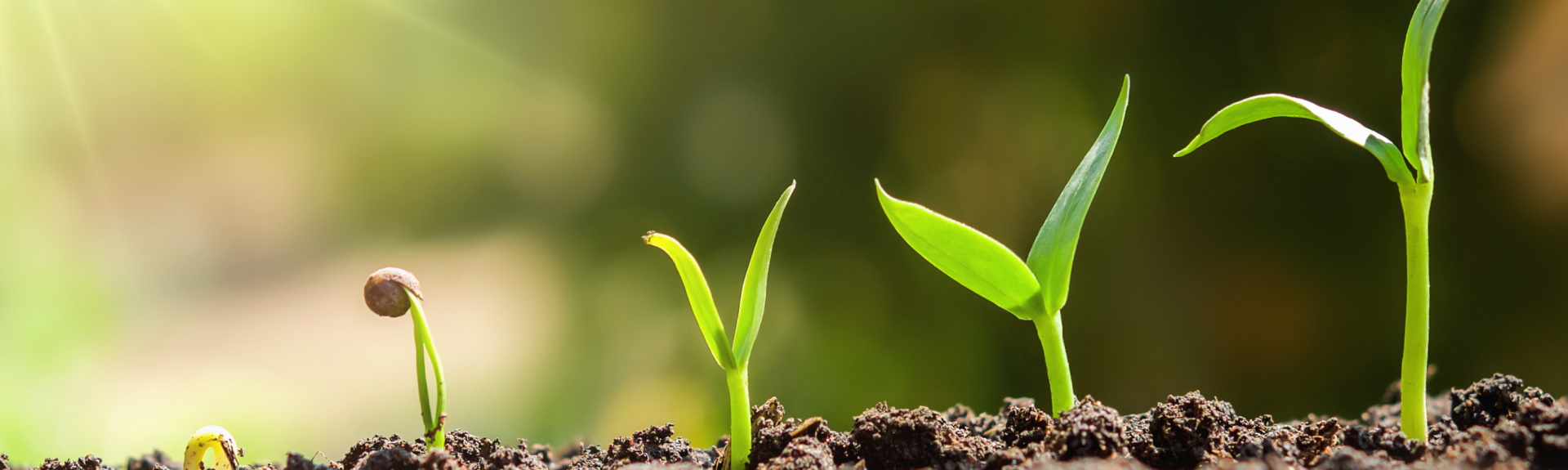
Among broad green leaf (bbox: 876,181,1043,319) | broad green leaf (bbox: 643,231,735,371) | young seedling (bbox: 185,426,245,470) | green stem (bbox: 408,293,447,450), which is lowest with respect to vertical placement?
young seedling (bbox: 185,426,245,470)

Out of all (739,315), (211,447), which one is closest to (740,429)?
(739,315)

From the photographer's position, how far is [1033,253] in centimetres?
61

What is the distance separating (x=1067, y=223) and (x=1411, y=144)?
21 cm

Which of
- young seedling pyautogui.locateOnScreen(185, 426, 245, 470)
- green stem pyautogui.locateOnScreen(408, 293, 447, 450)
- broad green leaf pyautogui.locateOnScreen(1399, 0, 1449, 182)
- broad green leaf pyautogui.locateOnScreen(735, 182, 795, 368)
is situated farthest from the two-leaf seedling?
young seedling pyautogui.locateOnScreen(185, 426, 245, 470)

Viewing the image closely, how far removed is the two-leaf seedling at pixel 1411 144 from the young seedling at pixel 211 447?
0.72 meters

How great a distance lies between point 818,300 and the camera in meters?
1.77

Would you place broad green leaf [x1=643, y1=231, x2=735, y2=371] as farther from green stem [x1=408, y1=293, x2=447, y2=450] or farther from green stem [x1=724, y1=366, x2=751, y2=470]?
green stem [x1=408, y1=293, x2=447, y2=450]

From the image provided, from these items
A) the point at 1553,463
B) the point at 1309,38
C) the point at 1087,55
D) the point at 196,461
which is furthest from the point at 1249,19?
the point at 196,461

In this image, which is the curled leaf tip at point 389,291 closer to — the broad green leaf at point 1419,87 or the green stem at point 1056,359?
the green stem at point 1056,359

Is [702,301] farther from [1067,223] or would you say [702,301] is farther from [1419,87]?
[1419,87]

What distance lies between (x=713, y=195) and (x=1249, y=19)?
1.03 meters

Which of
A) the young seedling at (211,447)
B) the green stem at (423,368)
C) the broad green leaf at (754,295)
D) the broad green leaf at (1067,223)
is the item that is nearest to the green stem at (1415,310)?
the broad green leaf at (1067,223)

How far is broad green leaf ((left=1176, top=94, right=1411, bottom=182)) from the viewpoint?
0.54 m

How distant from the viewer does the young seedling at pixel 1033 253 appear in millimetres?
569
